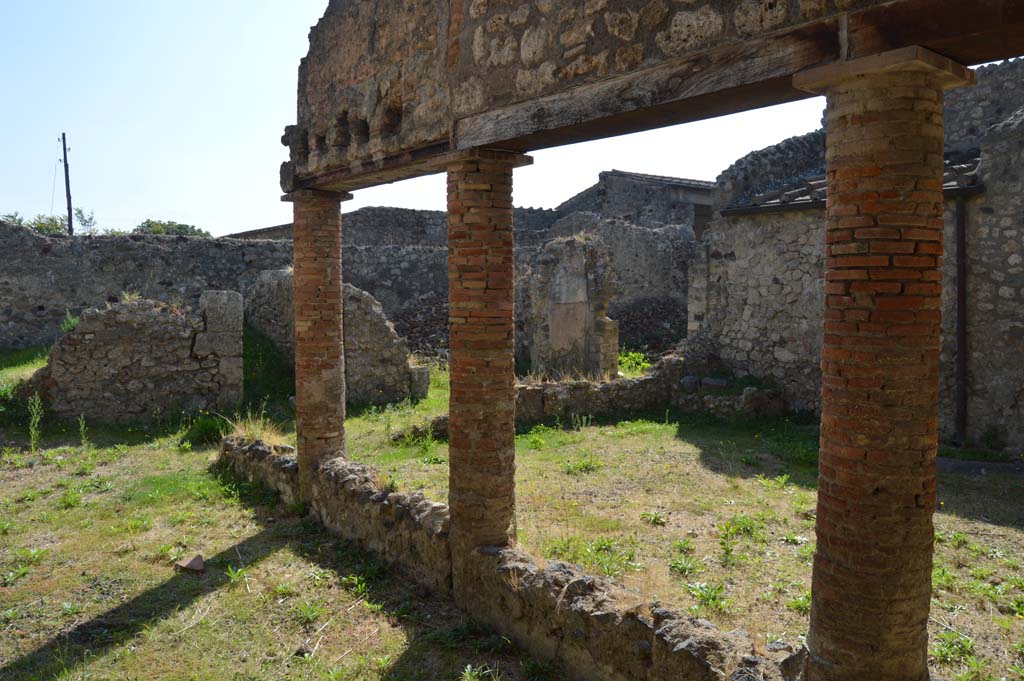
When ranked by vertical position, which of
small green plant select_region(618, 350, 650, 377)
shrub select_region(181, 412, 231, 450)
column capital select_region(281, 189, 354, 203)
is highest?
column capital select_region(281, 189, 354, 203)

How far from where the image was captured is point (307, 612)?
208 inches

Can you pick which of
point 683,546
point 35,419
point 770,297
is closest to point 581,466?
point 683,546

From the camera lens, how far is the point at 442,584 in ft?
18.1

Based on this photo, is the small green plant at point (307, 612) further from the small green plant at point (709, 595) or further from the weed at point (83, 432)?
the weed at point (83, 432)

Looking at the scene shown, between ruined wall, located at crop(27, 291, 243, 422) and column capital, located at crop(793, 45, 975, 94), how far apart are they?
10570 millimetres

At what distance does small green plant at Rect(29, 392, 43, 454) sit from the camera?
9.85m

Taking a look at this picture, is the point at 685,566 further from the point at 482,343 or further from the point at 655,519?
the point at 482,343

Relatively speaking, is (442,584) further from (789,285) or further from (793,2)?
(789,285)

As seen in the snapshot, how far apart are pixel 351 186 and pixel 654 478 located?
4.60 metres

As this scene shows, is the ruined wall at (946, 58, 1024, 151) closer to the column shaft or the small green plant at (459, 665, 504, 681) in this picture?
the column shaft

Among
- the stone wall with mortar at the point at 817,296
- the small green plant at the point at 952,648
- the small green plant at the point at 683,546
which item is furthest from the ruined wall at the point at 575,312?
the small green plant at the point at 952,648

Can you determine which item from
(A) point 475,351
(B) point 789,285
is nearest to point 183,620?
(A) point 475,351

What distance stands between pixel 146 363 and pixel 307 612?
7.56m

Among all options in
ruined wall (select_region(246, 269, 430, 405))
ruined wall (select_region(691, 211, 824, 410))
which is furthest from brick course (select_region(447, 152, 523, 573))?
ruined wall (select_region(246, 269, 430, 405))
